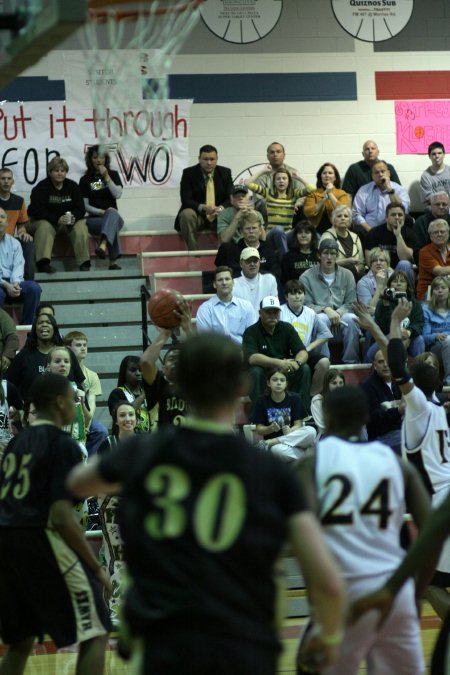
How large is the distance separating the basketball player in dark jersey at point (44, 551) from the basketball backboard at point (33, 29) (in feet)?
4.40

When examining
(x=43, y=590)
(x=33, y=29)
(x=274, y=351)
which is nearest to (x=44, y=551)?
(x=43, y=590)

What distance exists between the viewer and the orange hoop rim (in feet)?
19.9

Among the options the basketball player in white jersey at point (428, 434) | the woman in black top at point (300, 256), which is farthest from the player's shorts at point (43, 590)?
the woman in black top at point (300, 256)

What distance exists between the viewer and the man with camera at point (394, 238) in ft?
40.8

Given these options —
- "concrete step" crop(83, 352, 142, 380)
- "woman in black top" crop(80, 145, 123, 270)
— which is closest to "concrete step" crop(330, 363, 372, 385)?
"concrete step" crop(83, 352, 142, 380)

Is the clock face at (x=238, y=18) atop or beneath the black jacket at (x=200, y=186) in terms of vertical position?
atop

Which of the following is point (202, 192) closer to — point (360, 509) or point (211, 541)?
point (360, 509)

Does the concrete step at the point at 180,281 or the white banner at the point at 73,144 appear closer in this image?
the concrete step at the point at 180,281

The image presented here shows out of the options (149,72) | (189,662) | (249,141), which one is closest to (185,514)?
(189,662)

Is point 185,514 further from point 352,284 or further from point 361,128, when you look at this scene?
point 361,128

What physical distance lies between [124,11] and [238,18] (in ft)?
29.9

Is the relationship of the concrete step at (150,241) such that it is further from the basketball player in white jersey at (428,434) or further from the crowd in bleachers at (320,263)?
the basketball player in white jersey at (428,434)

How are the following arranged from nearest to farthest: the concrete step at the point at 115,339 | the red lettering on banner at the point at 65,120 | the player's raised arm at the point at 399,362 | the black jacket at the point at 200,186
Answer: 1. the player's raised arm at the point at 399,362
2. the concrete step at the point at 115,339
3. the black jacket at the point at 200,186
4. the red lettering on banner at the point at 65,120

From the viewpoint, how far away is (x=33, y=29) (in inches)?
179
